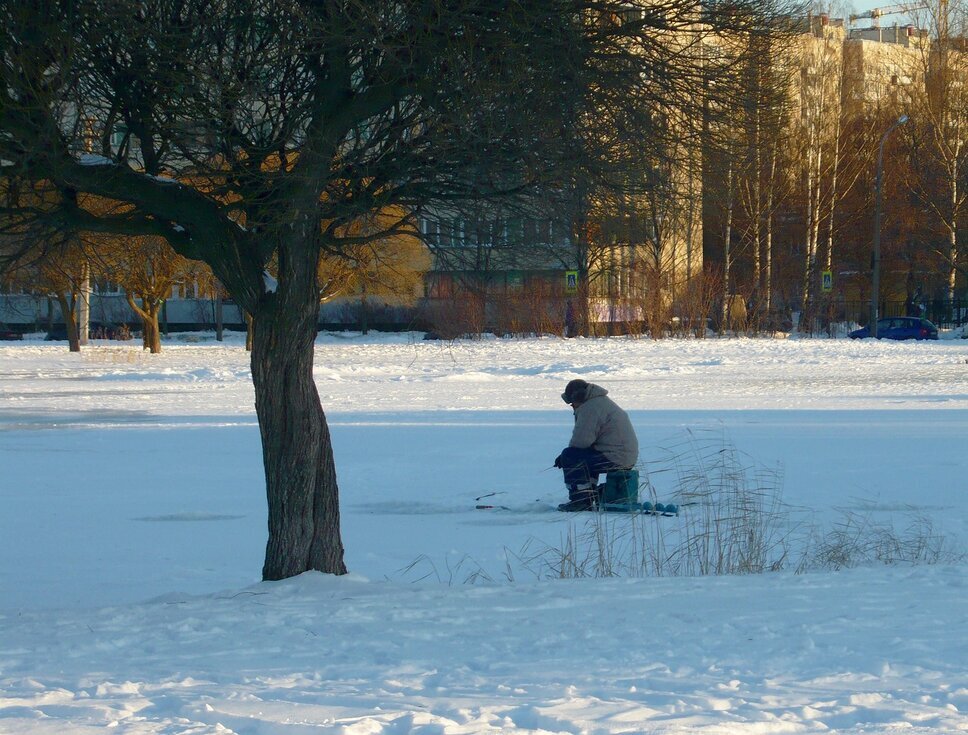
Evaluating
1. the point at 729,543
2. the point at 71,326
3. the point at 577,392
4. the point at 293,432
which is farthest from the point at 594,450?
the point at 71,326

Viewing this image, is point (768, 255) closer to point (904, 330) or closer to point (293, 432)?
point (904, 330)

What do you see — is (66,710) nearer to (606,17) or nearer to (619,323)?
(606,17)

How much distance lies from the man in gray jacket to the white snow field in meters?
0.33

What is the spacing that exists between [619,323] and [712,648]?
44.2 meters

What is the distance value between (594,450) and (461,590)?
13.4 feet

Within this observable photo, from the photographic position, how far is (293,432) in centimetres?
810

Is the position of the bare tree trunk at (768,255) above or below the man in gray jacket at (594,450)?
above

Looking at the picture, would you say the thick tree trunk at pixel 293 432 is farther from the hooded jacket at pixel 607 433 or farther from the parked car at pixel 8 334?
the parked car at pixel 8 334

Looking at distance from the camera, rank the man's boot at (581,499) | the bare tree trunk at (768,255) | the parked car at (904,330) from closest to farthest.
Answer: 1. the man's boot at (581,499)
2. the bare tree trunk at (768,255)
3. the parked car at (904,330)

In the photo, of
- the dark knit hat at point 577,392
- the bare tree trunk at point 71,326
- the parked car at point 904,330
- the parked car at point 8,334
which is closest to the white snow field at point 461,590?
the dark knit hat at point 577,392

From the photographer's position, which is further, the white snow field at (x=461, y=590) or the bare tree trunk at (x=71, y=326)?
the bare tree trunk at (x=71, y=326)

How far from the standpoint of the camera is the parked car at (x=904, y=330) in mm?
52281

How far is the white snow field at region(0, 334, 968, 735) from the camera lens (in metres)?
4.80

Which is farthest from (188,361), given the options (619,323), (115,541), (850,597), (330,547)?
(850,597)
